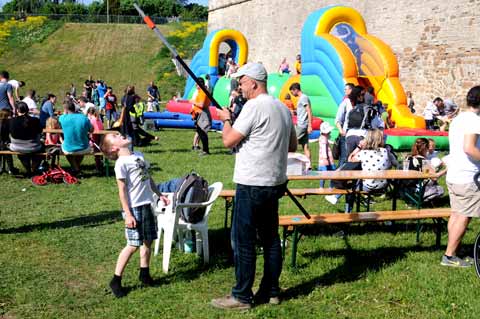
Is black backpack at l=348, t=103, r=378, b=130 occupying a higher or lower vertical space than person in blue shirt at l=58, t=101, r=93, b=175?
higher

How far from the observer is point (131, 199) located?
4469 millimetres

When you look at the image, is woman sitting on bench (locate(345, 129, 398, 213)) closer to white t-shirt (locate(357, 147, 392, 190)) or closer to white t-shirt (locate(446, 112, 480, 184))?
white t-shirt (locate(357, 147, 392, 190))

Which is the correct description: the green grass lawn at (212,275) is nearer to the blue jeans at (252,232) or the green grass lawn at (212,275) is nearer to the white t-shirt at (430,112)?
the blue jeans at (252,232)

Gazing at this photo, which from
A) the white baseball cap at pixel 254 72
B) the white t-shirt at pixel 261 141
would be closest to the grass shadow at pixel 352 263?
the white t-shirt at pixel 261 141

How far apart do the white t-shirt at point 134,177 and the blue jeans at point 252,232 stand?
0.84 metres

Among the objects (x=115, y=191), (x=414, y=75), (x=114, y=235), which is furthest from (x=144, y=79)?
(x=114, y=235)

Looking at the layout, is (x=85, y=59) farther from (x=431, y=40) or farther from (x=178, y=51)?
(x=431, y=40)

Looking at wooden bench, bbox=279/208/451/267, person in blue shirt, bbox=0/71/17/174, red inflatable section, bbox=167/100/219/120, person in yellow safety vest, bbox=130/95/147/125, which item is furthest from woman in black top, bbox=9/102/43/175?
red inflatable section, bbox=167/100/219/120

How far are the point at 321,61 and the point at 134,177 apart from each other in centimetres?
1071

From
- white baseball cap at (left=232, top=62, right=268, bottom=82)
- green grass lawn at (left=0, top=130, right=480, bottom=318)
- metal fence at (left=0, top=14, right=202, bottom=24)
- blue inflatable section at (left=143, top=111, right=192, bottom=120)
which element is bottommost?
green grass lawn at (left=0, top=130, right=480, bottom=318)

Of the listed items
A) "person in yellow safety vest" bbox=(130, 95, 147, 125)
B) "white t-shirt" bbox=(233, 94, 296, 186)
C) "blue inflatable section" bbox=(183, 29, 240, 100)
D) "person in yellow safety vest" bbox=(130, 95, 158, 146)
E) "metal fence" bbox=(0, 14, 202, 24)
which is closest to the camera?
"white t-shirt" bbox=(233, 94, 296, 186)

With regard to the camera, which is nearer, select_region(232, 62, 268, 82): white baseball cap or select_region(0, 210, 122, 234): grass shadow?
select_region(232, 62, 268, 82): white baseball cap

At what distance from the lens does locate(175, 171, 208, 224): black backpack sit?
16.9 feet

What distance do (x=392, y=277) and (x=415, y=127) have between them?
958cm
